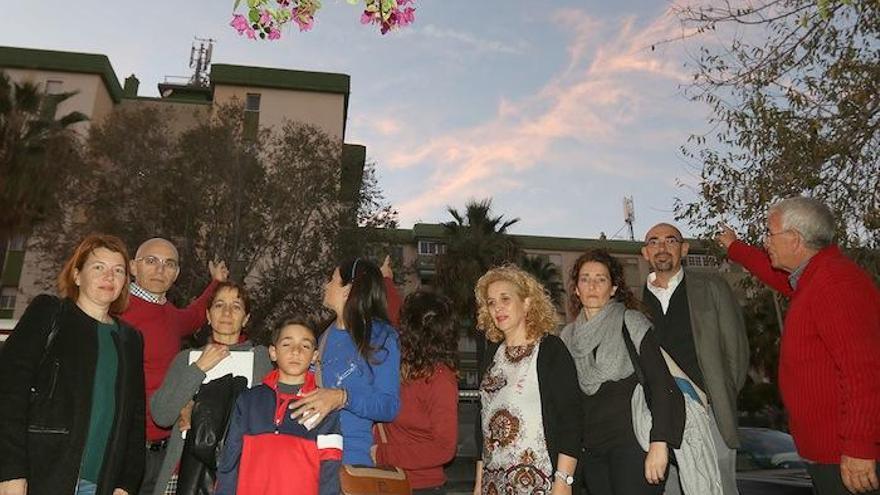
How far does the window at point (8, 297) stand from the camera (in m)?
31.5

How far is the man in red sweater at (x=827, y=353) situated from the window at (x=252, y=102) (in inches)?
1274

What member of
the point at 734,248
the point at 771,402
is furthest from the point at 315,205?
the point at 771,402

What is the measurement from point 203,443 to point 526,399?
66.5 inches

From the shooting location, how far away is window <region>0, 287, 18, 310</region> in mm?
31516

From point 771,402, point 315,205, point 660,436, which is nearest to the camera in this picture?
point 660,436

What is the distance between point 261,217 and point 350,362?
1967cm

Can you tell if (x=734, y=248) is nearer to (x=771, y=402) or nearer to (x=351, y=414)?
(x=351, y=414)

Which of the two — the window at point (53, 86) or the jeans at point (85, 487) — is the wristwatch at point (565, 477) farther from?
the window at point (53, 86)

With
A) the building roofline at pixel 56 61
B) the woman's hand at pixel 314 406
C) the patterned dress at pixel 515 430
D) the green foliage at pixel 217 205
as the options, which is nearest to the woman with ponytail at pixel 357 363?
the woman's hand at pixel 314 406

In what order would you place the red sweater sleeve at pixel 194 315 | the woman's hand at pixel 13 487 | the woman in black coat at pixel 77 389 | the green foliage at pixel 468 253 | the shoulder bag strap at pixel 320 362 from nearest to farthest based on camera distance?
the woman's hand at pixel 13 487 → the woman in black coat at pixel 77 389 → the shoulder bag strap at pixel 320 362 → the red sweater sleeve at pixel 194 315 → the green foliage at pixel 468 253

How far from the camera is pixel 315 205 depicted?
23.0 meters

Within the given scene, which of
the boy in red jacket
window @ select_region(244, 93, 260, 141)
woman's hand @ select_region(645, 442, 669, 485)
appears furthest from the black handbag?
window @ select_region(244, 93, 260, 141)

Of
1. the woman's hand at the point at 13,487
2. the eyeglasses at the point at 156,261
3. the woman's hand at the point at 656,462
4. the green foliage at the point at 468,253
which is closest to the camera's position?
the woman's hand at the point at 13,487

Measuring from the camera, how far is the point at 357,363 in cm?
345
